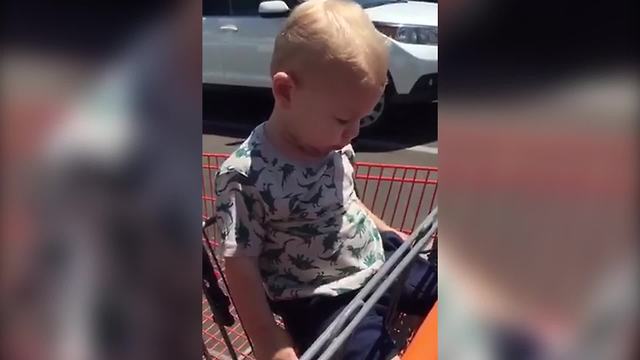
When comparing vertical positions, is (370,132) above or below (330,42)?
below

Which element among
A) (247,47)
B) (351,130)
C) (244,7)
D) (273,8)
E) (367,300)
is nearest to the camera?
(367,300)

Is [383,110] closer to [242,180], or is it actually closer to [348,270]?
[348,270]

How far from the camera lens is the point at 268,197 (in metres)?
1.60

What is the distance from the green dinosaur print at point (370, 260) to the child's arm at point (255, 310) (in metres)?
0.30

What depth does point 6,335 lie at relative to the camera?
0.44m

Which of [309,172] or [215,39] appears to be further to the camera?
[215,39]

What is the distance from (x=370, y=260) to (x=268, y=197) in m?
0.33

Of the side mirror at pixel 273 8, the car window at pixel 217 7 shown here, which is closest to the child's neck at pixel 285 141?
the side mirror at pixel 273 8

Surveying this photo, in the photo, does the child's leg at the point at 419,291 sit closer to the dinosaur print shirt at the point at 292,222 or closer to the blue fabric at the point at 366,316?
the blue fabric at the point at 366,316

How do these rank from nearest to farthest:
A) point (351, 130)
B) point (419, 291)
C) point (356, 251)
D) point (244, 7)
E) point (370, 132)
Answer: point (351, 130) < point (356, 251) < point (419, 291) < point (370, 132) < point (244, 7)

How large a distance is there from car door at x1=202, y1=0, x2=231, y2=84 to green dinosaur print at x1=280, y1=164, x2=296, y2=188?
19.1 feet

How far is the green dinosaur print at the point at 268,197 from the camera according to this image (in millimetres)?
1598

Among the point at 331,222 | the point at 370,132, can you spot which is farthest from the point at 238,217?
the point at 370,132

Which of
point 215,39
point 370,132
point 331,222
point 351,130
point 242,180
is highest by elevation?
point 215,39
